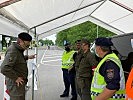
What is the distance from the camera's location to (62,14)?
1138cm

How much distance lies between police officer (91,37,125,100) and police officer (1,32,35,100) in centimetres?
162

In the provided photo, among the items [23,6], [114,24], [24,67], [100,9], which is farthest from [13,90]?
[114,24]

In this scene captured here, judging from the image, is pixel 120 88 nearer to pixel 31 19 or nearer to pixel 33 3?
pixel 33 3

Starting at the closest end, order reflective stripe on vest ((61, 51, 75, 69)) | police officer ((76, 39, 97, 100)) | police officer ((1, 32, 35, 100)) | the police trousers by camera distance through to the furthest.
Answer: police officer ((1, 32, 35, 100))
police officer ((76, 39, 97, 100))
the police trousers
reflective stripe on vest ((61, 51, 75, 69))

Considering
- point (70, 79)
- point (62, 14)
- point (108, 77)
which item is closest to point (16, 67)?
point (108, 77)

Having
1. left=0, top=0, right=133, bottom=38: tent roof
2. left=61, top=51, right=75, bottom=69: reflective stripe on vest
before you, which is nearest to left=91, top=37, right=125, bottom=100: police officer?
left=0, top=0, right=133, bottom=38: tent roof

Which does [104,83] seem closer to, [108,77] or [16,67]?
[108,77]

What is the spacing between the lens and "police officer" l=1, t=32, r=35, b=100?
209 inches

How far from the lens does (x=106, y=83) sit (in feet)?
13.5

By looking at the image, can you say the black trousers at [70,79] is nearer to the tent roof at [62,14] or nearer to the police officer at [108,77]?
the tent roof at [62,14]

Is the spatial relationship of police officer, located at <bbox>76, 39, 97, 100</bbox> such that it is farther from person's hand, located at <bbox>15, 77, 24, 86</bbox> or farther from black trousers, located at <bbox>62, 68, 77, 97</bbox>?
black trousers, located at <bbox>62, 68, 77, 97</bbox>

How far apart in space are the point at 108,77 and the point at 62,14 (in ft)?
24.9

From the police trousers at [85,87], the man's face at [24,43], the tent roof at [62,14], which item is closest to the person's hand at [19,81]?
the man's face at [24,43]

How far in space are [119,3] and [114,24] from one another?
14.5 feet
